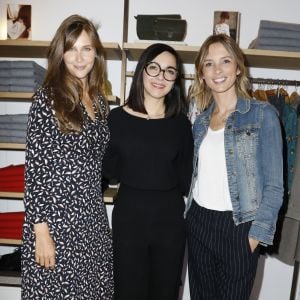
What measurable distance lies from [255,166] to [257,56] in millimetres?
943

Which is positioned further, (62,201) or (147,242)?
(147,242)

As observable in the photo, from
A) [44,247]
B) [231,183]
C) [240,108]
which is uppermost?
[240,108]

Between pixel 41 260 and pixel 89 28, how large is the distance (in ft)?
3.30

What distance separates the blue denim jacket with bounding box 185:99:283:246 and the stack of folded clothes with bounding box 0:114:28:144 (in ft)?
4.48

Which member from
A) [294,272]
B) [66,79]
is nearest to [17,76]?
[66,79]

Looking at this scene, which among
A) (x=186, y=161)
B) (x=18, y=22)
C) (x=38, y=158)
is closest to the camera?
(x=38, y=158)

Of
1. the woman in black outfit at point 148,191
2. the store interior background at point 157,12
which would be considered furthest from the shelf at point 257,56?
the woman in black outfit at point 148,191

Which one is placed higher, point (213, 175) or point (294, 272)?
point (213, 175)

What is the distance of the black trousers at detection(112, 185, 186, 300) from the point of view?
5.24ft

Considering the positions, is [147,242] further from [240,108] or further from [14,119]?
[14,119]

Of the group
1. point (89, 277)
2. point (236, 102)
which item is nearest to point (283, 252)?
point (236, 102)

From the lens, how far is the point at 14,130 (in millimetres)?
2195

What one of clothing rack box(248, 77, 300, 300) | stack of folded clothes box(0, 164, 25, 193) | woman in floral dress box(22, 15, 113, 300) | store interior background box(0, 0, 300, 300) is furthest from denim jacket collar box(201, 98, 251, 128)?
stack of folded clothes box(0, 164, 25, 193)

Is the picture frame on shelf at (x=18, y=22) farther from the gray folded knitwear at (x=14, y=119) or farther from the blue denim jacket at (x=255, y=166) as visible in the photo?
the blue denim jacket at (x=255, y=166)
